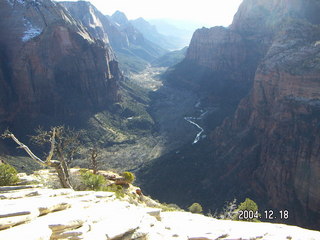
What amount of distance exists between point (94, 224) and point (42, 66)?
9180 cm

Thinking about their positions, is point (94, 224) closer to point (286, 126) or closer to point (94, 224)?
point (94, 224)

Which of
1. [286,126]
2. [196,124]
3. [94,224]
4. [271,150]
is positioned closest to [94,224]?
[94,224]

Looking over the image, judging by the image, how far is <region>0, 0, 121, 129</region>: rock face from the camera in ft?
306

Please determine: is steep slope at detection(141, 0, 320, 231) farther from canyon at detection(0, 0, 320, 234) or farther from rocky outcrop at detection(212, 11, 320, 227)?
canyon at detection(0, 0, 320, 234)

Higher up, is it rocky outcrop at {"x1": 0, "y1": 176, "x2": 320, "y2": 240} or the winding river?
rocky outcrop at {"x1": 0, "y1": 176, "x2": 320, "y2": 240}

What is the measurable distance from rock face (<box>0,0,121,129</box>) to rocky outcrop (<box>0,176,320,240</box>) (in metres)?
80.3

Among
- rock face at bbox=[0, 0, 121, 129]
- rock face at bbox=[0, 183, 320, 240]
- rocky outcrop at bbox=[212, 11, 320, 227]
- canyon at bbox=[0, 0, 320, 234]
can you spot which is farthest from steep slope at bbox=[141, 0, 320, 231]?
rock face at bbox=[0, 0, 121, 129]

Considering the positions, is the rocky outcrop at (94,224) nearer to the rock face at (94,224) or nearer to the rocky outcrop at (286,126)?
the rock face at (94,224)

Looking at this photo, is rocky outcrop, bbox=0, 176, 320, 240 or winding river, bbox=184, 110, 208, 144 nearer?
rocky outcrop, bbox=0, 176, 320, 240

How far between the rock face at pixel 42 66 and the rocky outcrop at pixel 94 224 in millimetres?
80333

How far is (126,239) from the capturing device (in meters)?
14.5

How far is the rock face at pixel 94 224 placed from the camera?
1334cm

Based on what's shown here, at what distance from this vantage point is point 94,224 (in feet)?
48.9

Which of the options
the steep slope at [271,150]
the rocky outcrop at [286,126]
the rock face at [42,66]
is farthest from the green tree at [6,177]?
the rock face at [42,66]
